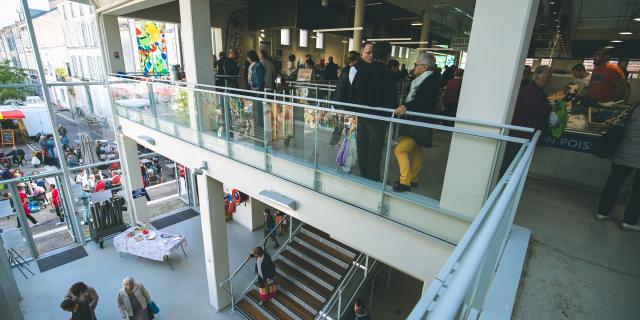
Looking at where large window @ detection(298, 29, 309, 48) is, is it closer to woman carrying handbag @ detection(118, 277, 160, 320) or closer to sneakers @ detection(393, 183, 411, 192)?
woman carrying handbag @ detection(118, 277, 160, 320)

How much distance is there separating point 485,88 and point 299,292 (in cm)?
709

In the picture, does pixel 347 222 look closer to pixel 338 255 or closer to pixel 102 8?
pixel 338 255

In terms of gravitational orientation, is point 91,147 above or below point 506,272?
below

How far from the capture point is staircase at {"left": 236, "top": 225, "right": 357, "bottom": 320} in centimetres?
779

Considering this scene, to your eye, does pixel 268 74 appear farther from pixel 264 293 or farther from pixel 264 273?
pixel 264 293

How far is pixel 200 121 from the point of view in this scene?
6.23 m

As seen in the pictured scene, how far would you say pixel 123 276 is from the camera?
8.89 metres

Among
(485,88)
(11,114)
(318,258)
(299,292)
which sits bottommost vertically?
(299,292)

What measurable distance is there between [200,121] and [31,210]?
1013cm

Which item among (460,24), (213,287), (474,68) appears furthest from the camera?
(460,24)

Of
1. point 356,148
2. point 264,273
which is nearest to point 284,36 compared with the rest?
point 264,273

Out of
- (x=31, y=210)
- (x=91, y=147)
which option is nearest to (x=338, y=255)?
(x=91, y=147)

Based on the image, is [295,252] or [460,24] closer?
[295,252]

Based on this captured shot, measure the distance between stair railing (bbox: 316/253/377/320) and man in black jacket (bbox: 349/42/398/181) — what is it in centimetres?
485
